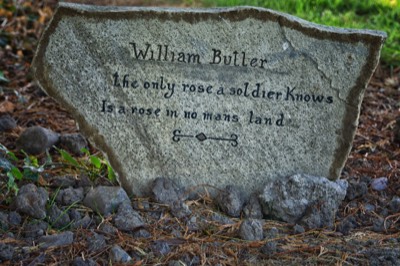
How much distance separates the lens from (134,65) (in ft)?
9.21

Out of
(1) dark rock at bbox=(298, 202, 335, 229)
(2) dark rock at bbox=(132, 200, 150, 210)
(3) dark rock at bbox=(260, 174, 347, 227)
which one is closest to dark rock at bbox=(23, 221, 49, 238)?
(2) dark rock at bbox=(132, 200, 150, 210)

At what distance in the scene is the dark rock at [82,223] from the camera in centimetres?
264

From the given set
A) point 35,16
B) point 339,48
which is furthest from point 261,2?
point 339,48

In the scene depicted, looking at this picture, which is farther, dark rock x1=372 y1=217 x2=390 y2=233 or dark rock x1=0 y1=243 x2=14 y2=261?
dark rock x1=372 y1=217 x2=390 y2=233

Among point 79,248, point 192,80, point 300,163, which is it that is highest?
point 192,80

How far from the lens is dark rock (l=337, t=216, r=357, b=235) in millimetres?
2748

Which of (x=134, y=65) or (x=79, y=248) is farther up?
→ (x=134, y=65)

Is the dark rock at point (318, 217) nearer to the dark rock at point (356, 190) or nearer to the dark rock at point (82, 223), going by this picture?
the dark rock at point (356, 190)

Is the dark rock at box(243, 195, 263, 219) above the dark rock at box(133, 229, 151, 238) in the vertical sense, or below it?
above

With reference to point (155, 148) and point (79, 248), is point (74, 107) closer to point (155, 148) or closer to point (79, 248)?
point (155, 148)

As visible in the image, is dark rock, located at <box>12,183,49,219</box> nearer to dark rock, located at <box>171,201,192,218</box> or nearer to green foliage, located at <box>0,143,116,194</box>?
green foliage, located at <box>0,143,116,194</box>

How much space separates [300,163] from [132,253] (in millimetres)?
824

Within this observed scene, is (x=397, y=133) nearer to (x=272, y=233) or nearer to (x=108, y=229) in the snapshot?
(x=272, y=233)

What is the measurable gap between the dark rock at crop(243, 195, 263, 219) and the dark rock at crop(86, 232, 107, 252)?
60 cm
